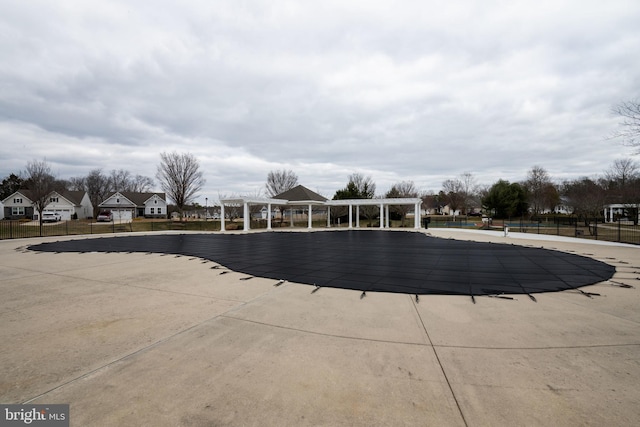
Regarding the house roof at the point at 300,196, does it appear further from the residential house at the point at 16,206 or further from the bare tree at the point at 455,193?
the residential house at the point at 16,206

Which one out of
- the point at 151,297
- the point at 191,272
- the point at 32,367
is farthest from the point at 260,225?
the point at 32,367

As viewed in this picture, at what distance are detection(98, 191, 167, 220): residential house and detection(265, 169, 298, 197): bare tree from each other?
23848 mm

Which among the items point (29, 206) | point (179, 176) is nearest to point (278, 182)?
point (179, 176)

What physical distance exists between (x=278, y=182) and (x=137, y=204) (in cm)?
2851

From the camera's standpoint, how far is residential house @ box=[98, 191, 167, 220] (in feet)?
175

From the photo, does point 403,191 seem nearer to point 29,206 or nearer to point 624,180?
point 624,180

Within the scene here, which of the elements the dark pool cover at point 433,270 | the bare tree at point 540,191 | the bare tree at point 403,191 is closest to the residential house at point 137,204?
the bare tree at point 403,191

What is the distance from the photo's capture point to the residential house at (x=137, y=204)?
53.2 meters

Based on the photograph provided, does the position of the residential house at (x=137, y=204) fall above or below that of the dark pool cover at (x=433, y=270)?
above

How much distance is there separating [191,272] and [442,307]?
7.10 meters

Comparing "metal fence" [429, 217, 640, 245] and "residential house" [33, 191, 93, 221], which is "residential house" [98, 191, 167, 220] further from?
"metal fence" [429, 217, 640, 245]

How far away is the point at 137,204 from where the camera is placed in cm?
5594

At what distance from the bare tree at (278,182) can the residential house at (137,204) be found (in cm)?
2385

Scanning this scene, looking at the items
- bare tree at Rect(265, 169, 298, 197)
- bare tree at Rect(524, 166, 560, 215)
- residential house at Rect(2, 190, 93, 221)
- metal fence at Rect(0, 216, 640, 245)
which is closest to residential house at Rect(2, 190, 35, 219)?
residential house at Rect(2, 190, 93, 221)
